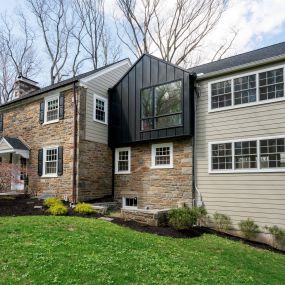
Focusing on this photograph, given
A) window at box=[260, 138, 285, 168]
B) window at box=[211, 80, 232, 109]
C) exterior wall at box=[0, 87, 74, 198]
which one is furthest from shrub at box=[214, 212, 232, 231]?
exterior wall at box=[0, 87, 74, 198]

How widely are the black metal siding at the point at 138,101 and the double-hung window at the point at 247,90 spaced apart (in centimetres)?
100

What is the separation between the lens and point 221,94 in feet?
38.8

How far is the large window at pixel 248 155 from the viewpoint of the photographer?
1026cm

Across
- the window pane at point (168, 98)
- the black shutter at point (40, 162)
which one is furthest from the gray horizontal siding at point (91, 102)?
the window pane at point (168, 98)

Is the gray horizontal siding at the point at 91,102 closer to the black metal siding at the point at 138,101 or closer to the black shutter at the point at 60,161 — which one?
the black metal siding at the point at 138,101

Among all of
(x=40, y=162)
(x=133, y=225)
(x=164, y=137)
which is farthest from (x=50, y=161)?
(x=133, y=225)

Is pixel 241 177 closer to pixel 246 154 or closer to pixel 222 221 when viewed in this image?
pixel 246 154

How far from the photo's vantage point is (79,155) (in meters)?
13.8

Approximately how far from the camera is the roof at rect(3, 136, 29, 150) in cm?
1566

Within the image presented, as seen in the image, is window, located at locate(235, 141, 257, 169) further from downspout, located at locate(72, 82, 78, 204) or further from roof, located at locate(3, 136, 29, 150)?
roof, located at locate(3, 136, 29, 150)

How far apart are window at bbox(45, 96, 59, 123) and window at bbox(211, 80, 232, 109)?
7.36 meters

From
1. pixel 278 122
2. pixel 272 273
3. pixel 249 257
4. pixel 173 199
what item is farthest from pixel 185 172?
pixel 272 273

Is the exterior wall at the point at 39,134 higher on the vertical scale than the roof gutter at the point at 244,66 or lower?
lower

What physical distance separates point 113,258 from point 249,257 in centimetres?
371
